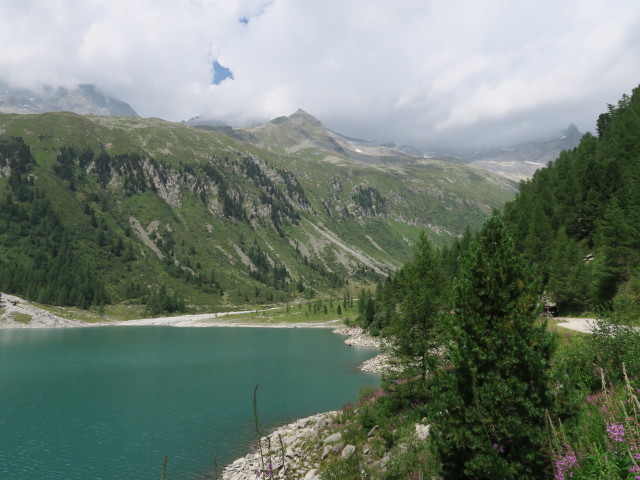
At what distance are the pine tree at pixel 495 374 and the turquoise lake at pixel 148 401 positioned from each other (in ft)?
79.6

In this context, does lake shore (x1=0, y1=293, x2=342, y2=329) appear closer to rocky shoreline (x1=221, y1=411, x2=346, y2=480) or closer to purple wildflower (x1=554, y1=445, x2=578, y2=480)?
rocky shoreline (x1=221, y1=411, x2=346, y2=480)

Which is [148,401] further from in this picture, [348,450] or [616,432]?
[616,432]

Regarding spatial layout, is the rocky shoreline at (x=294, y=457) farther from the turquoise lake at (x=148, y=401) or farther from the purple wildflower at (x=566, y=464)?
the purple wildflower at (x=566, y=464)

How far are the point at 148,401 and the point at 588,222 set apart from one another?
80.2 metres

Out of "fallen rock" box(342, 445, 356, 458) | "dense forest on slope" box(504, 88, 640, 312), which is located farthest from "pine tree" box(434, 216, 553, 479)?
"dense forest on slope" box(504, 88, 640, 312)

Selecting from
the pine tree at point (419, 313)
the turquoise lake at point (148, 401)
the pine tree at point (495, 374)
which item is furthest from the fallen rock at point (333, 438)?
the pine tree at point (495, 374)

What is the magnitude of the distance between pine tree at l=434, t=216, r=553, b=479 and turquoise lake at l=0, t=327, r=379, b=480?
24.3 m

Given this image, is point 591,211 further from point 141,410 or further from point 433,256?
point 141,410

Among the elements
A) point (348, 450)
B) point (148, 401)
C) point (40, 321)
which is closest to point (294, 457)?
point (348, 450)

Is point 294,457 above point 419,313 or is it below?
below

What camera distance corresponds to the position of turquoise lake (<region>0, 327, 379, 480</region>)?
36969 millimetres

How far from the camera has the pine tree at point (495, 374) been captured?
1272cm

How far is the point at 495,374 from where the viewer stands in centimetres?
1323

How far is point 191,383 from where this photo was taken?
232 ft
